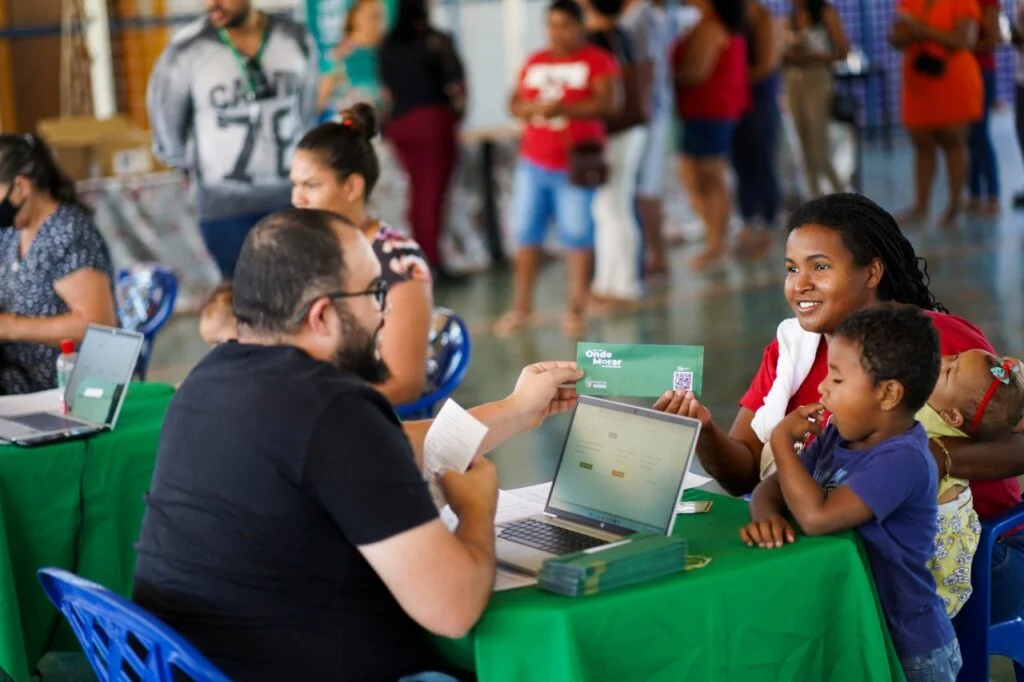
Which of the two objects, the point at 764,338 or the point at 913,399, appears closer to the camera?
the point at 913,399

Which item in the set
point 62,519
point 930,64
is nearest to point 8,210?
point 62,519

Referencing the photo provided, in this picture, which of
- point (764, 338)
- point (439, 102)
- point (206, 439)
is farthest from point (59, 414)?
point (439, 102)

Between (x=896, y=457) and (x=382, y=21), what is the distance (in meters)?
7.55

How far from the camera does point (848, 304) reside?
2.75 metres

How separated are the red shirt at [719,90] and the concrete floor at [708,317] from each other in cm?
100

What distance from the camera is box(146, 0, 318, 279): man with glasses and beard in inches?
216

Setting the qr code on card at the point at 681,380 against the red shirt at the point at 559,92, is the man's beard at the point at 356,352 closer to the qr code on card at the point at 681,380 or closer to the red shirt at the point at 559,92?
the qr code on card at the point at 681,380

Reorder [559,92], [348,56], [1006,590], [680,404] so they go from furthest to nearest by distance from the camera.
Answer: [348,56], [559,92], [1006,590], [680,404]

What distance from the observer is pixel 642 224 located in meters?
9.30

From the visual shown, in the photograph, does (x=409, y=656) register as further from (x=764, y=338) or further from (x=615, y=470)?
(x=764, y=338)

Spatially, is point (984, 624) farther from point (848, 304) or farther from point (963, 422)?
point (848, 304)

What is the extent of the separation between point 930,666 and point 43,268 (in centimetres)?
275

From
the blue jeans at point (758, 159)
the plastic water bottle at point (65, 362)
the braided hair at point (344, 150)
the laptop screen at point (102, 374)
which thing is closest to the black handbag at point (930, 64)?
the blue jeans at point (758, 159)

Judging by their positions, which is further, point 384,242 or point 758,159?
point 758,159
